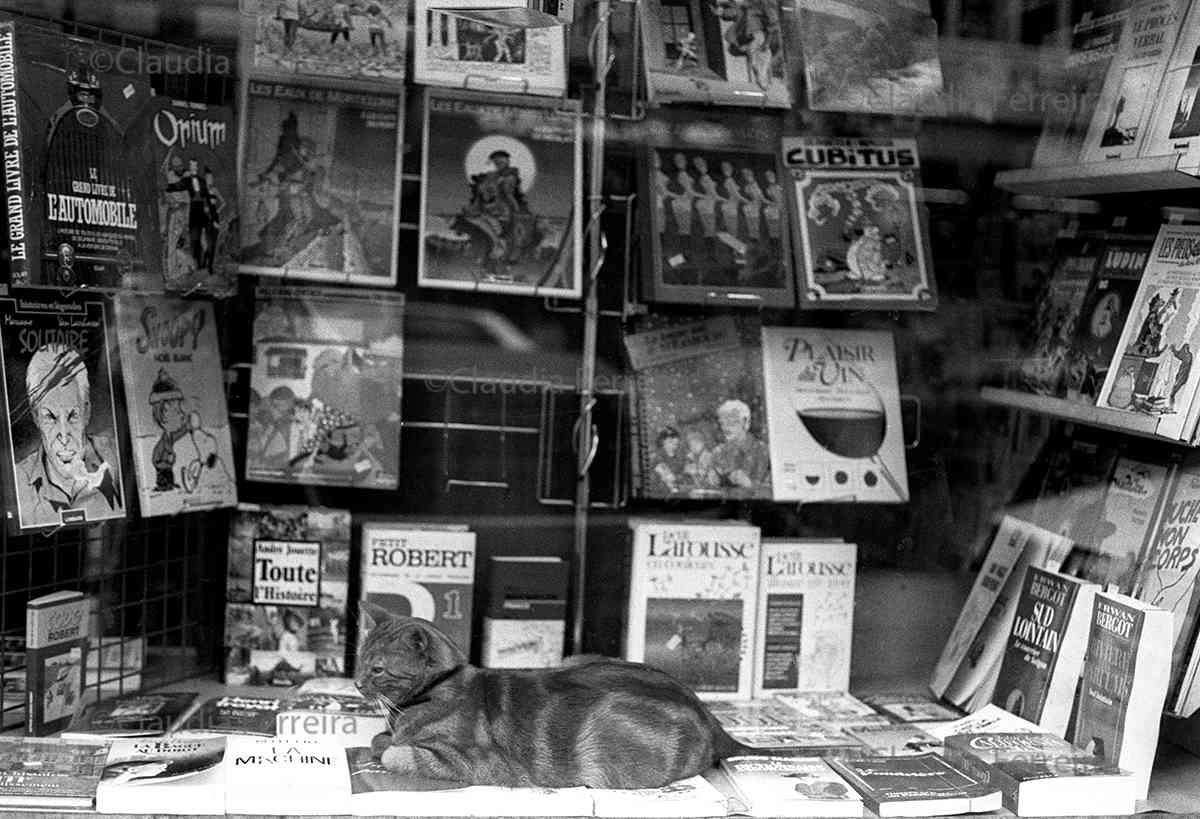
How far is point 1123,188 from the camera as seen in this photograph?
351 cm

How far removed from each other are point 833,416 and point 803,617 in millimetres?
516

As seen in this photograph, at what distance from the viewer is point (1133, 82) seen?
11.3 ft

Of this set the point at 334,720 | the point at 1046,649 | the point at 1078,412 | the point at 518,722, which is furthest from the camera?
the point at 1078,412

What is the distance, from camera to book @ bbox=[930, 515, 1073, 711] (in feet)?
12.0

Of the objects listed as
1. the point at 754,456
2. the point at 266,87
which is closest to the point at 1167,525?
the point at 754,456

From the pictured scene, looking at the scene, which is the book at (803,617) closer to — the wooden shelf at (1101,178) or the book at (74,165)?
the wooden shelf at (1101,178)

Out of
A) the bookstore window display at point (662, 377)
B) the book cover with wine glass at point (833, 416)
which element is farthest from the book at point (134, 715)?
the book cover with wine glass at point (833, 416)

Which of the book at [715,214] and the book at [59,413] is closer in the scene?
the book at [59,413]

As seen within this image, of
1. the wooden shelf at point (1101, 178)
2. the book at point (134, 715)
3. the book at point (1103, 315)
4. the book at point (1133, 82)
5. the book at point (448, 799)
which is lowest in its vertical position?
the book at point (448, 799)

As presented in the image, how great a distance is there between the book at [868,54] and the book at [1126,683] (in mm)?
1330

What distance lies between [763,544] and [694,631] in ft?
0.93

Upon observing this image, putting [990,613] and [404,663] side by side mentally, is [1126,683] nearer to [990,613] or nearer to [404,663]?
[990,613]

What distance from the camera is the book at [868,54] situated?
12.0ft

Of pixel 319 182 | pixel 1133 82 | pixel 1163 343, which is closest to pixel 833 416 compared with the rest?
pixel 1163 343
